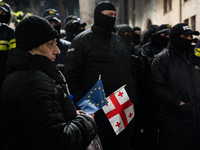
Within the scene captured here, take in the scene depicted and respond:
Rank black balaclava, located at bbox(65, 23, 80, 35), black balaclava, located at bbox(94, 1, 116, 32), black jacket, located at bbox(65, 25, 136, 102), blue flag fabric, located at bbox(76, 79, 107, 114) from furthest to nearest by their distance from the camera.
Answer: black balaclava, located at bbox(65, 23, 80, 35) → black balaclava, located at bbox(94, 1, 116, 32) → black jacket, located at bbox(65, 25, 136, 102) → blue flag fabric, located at bbox(76, 79, 107, 114)

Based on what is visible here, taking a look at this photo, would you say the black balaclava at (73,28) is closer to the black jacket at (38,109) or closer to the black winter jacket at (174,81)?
the black winter jacket at (174,81)

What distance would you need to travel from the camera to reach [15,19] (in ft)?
32.5

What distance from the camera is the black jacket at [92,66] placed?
264cm

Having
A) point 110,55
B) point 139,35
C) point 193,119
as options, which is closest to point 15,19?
point 139,35

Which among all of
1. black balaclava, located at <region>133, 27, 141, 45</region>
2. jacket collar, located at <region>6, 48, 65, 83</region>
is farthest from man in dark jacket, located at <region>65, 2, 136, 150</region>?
black balaclava, located at <region>133, 27, 141, 45</region>

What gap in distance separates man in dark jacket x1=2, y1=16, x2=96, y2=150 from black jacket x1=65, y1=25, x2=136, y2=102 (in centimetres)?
101

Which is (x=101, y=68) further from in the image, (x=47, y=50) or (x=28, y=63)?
(x=28, y=63)

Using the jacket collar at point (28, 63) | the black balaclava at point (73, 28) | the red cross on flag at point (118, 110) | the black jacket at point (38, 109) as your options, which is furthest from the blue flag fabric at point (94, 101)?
the black balaclava at point (73, 28)

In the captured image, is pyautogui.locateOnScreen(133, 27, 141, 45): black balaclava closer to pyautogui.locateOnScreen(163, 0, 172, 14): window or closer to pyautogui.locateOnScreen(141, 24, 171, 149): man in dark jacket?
pyautogui.locateOnScreen(163, 0, 172, 14): window

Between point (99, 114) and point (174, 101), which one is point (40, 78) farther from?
point (174, 101)

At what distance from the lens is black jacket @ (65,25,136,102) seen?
8.66ft

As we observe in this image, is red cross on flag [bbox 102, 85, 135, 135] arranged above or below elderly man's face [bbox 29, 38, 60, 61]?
below

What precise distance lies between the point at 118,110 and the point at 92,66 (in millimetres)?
618

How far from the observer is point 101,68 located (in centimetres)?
264
